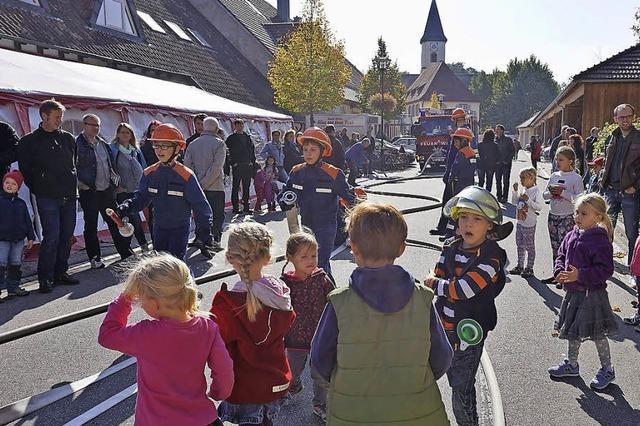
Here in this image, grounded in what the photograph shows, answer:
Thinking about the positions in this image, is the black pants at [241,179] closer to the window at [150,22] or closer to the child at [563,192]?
the child at [563,192]

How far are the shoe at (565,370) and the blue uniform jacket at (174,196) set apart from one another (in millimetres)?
3184

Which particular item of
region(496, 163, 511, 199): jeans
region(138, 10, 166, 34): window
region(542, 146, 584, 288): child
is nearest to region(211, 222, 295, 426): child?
region(542, 146, 584, 288): child

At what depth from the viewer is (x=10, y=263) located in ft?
23.2

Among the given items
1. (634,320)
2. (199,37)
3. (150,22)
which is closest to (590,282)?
(634,320)

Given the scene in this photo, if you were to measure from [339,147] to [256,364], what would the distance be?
9905 mm

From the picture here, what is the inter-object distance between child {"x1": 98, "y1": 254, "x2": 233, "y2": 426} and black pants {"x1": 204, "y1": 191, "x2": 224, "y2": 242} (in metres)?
7.35

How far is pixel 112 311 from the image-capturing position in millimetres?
2654

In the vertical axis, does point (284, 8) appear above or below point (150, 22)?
above

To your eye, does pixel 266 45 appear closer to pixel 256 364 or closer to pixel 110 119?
pixel 110 119

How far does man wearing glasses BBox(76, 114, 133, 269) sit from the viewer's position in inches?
322

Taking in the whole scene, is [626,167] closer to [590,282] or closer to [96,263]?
[590,282]

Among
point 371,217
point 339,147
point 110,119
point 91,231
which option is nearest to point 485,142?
point 339,147

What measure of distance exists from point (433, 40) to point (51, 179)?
11391cm

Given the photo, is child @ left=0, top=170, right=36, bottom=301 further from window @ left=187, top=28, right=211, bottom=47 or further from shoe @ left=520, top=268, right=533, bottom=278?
window @ left=187, top=28, right=211, bottom=47
